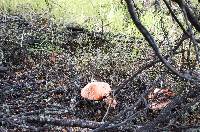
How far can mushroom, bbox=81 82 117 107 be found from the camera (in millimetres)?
3250

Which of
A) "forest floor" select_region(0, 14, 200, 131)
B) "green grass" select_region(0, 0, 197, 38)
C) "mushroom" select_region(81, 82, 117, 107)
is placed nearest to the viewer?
"forest floor" select_region(0, 14, 200, 131)

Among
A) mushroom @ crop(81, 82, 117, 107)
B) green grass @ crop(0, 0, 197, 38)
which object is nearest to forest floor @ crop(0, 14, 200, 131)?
mushroom @ crop(81, 82, 117, 107)

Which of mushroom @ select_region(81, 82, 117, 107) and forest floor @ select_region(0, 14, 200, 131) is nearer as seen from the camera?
forest floor @ select_region(0, 14, 200, 131)

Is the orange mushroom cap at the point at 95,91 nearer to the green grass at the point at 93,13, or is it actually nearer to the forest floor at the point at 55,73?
the forest floor at the point at 55,73

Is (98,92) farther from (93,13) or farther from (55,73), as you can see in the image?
(93,13)

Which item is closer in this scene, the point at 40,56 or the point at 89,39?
the point at 40,56

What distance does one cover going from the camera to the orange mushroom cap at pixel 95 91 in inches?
128

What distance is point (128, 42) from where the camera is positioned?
14.6 feet

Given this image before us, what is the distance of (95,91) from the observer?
3281mm

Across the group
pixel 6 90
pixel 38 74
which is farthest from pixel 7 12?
pixel 6 90

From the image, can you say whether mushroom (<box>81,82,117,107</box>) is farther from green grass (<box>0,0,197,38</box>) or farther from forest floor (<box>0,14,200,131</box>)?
green grass (<box>0,0,197,38</box>)

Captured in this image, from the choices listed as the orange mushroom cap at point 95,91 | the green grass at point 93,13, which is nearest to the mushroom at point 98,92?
the orange mushroom cap at point 95,91

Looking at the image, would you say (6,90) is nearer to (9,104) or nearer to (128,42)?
(9,104)

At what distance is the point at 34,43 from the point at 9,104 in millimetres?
1200
